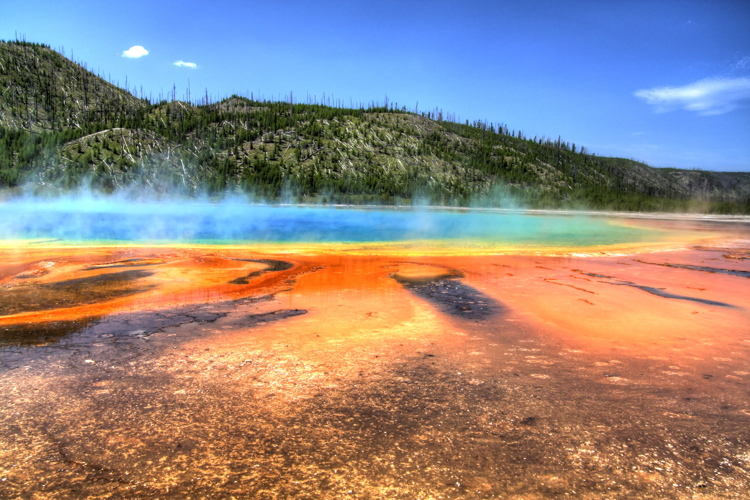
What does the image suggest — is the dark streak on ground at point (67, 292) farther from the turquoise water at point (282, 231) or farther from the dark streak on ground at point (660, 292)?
the turquoise water at point (282, 231)

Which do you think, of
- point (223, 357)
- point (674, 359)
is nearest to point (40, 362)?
point (223, 357)

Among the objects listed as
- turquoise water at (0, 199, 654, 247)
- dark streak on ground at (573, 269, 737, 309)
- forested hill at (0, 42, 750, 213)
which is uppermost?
forested hill at (0, 42, 750, 213)

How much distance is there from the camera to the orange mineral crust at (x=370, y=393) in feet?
9.91

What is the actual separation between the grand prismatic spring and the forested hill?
70001mm

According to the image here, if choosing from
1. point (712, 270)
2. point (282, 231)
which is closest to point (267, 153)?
point (282, 231)

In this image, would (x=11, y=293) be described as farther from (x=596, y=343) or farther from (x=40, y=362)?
(x=596, y=343)

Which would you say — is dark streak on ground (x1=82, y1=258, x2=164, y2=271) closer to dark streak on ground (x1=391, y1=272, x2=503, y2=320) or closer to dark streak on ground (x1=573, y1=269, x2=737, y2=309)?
dark streak on ground (x1=391, y1=272, x2=503, y2=320)

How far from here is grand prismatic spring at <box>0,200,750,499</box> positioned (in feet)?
9.91

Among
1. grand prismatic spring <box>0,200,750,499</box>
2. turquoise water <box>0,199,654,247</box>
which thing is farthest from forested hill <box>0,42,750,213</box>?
grand prismatic spring <box>0,200,750,499</box>

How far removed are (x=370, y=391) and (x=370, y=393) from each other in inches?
1.7

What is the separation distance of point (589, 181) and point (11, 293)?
426 feet

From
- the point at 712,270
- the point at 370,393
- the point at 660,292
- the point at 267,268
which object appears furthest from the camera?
the point at 712,270

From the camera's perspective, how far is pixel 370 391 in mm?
4293

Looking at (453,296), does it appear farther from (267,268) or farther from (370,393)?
(267,268)
